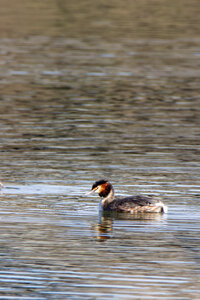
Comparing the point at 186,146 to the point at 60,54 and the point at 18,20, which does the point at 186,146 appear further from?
the point at 18,20

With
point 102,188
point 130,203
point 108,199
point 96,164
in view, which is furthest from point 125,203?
point 96,164

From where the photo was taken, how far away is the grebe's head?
17.4m

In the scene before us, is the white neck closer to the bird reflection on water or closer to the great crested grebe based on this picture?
the great crested grebe

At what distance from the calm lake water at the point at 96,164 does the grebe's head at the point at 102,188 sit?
0.42m

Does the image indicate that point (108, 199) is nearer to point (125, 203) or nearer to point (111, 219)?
point (125, 203)

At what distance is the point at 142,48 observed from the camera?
4500cm

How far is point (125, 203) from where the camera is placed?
56.4ft

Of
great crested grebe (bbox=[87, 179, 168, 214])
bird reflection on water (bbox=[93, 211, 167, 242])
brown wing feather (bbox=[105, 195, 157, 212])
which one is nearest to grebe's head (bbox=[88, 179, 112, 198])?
great crested grebe (bbox=[87, 179, 168, 214])

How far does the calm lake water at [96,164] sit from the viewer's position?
1318 centimetres

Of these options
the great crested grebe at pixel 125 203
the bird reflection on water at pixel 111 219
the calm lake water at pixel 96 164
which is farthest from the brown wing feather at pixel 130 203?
the calm lake water at pixel 96 164

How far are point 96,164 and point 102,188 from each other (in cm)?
328

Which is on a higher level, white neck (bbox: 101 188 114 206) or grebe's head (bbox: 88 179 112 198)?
grebe's head (bbox: 88 179 112 198)

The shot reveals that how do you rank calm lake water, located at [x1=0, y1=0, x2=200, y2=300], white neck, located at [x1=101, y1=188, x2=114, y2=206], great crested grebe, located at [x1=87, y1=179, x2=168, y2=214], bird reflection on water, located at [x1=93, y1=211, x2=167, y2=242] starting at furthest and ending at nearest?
white neck, located at [x1=101, y1=188, x2=114, y2=206] < great crested grebe, located at [x1=87, y1=179, x2=168, y2=214] < bird reflection on water, located at [x1=93, y1=211, x2=167, y2=242] < calm lake water, located at [x1=0, y1=0, x2=200, y2=300]

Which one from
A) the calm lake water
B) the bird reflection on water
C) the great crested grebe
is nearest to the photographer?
the calm lake water
